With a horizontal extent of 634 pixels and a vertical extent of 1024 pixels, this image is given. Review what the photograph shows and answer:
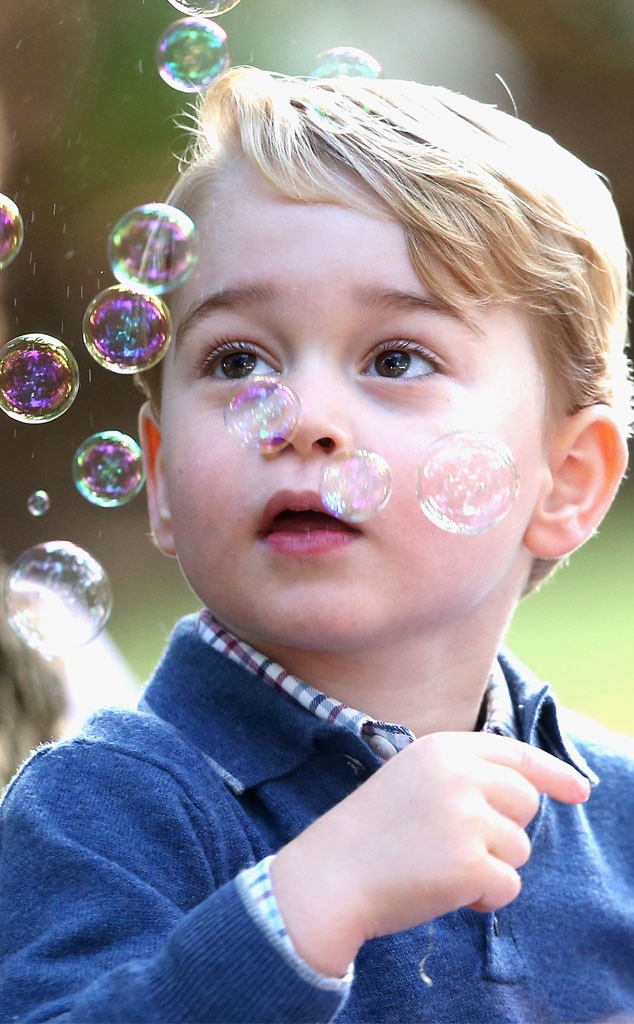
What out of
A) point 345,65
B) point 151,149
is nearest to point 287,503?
point 345,65

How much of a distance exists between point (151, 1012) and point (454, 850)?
24cm

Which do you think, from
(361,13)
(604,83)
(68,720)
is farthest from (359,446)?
(604,83)

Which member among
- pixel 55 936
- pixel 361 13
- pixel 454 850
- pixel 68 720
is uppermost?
pixel 361 13

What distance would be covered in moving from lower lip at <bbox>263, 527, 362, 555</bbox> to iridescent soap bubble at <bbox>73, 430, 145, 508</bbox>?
43cm

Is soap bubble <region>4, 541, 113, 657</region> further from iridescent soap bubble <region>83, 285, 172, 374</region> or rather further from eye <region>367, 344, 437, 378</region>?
eye <region>367, 344, 437, 378</region>

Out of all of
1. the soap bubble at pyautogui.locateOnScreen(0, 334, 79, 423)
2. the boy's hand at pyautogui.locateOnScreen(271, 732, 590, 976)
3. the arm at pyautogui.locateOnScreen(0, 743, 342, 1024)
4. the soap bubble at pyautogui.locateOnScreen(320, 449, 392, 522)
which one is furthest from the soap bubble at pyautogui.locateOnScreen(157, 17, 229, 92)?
the boy's hand at pyautogui.locateOnScreen(271, 732, 590, 976)

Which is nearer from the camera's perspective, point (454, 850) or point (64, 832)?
point (454, 850)

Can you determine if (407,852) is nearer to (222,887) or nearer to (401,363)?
(222,887)

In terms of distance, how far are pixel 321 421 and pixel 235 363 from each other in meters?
0.16

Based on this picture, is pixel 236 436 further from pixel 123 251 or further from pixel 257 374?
pixel 123 251

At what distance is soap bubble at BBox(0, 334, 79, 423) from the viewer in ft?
5.17

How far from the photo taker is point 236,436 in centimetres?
129

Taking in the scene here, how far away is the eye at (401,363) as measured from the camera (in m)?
1.32

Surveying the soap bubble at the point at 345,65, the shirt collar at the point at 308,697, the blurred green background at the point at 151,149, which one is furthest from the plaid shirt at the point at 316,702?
the blurred green background at the point at 151,149
